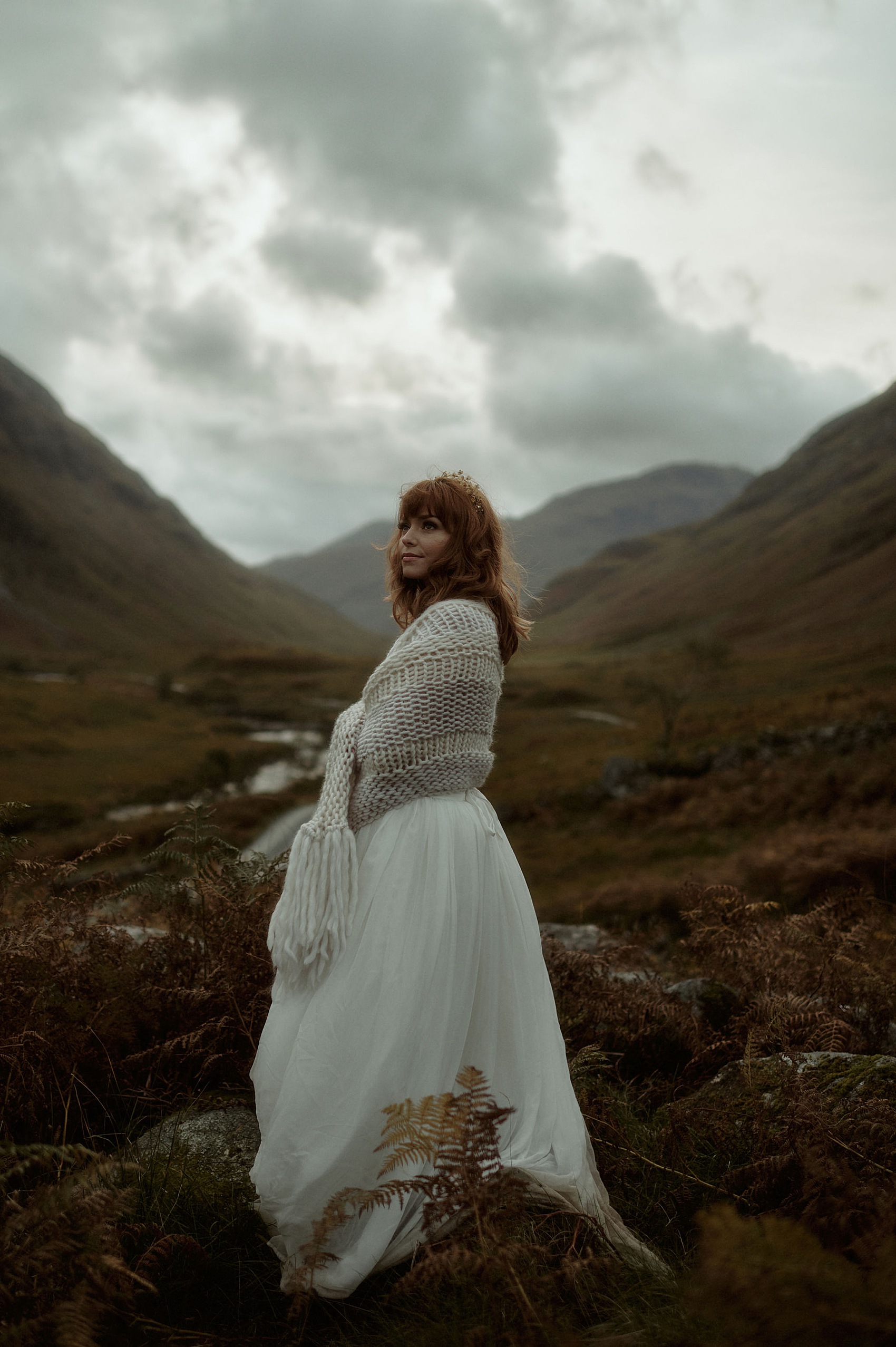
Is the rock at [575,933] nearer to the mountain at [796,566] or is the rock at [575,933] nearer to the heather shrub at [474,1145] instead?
the heather shrub at [474,1145]

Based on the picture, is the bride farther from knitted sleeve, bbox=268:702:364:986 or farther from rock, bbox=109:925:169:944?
rock, bbox=109:925:169:944

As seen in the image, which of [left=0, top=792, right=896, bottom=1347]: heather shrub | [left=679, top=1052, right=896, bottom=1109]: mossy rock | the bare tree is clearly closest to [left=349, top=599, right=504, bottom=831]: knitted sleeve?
[left=0, top=792, right=896, bottom=1347]: heather shrub

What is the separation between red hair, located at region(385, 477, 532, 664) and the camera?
3.65 metres

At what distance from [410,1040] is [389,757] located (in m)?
1.10

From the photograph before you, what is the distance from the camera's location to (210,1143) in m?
3.41

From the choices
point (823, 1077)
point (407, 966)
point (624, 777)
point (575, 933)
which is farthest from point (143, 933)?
point (624, 777)

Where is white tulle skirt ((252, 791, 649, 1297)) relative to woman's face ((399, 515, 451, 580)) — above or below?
below

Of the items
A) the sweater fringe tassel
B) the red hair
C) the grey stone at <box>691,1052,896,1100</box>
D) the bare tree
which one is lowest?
the grey stone at <box>691,1052,896,1100</box>

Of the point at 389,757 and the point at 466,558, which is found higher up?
the point at 466,558

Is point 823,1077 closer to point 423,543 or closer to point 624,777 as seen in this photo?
point 423,543

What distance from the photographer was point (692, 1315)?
Answer: 212 cm

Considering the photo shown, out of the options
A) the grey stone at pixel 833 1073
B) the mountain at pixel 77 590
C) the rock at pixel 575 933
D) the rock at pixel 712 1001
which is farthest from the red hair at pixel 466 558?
the mountain at pixel 77 590

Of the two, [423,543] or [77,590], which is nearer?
[423,543]

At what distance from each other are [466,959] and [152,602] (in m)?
188
